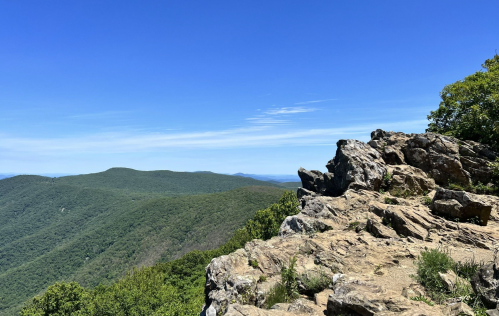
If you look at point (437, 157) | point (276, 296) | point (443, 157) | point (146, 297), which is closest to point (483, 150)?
point (443, 157)

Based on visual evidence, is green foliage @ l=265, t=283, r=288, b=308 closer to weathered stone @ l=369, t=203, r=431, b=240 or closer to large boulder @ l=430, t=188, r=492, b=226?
weathered stone @ l=369, t=203, r=431, b=240

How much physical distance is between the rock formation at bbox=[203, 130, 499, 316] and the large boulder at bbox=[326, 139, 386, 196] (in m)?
0.10

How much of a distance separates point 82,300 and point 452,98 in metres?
64.6

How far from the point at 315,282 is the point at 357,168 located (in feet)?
49.8

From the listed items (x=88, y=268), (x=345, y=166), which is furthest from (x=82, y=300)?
(x=88, y=268)

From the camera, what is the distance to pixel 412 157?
26.4 m

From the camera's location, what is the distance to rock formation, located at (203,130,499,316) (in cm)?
926

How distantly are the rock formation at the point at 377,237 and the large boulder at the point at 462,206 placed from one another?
5 cm

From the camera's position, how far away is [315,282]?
11.4 meters

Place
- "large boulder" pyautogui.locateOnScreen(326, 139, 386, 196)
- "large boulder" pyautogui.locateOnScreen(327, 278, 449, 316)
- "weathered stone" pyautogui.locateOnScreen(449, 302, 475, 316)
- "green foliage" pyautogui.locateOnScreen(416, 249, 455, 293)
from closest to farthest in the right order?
"weathered stone" pyautogui.locateOnScreen(449, 302, 475, 316) < "large boulder" pyautogui.locateOnScreen(327, 278, 449, 316) < "green foliage" pyautogui.locateOnScreen(416, 249, 455, 293) < "large boulder" pyautogui.locateOnScreen(326, 139, 386, 196)

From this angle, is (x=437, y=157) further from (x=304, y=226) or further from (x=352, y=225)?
(x=304, y=226)

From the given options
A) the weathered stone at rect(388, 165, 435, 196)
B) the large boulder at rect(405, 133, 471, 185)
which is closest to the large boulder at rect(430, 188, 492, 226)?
the weathered stone at rect(388, 165, 435, 196)

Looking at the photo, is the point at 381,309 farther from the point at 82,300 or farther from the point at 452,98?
the point at 82,300

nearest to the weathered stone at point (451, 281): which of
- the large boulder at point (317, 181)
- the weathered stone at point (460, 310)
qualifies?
the weathered stone at point (460, 310)
